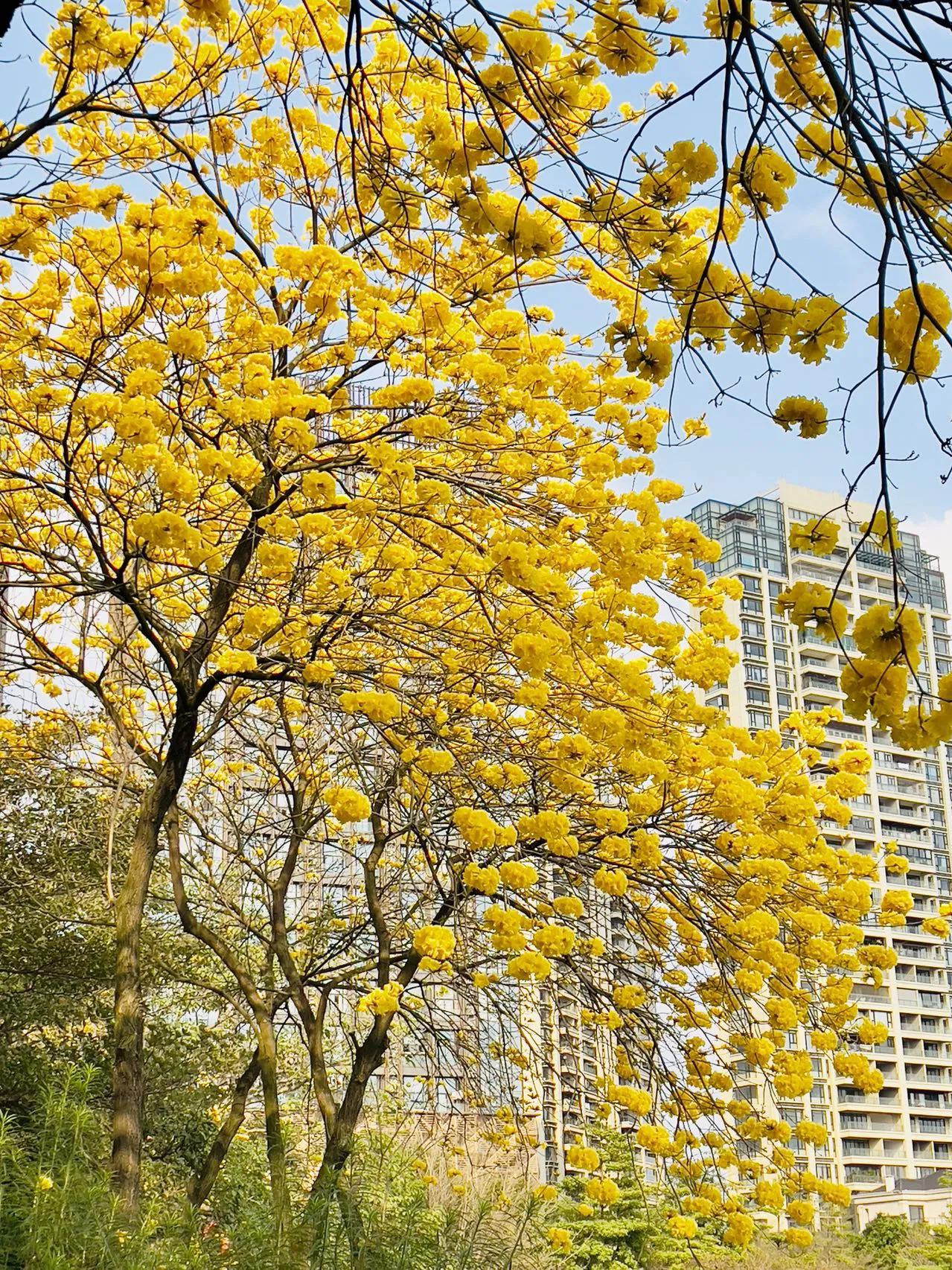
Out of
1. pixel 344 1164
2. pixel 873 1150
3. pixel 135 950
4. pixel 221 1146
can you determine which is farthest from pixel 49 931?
pixel 873 1150

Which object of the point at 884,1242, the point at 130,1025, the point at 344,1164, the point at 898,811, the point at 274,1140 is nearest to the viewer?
the point at 130,1025

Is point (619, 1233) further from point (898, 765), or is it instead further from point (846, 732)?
point (846, 732)

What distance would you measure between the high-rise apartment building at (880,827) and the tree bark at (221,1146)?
130 ft

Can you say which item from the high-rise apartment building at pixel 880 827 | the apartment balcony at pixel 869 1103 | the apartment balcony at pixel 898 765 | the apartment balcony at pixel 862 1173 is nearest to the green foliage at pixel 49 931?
the high-rise apartment building at pixel 880 827

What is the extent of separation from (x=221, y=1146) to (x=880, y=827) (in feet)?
166

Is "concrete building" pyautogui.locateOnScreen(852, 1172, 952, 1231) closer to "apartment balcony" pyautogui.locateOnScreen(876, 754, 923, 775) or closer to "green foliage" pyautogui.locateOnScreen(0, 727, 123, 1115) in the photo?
"apartment balcony" pyautogui.locateOnScreen(876, 754, 923, 775)

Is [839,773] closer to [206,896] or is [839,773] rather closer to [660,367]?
[660,367]

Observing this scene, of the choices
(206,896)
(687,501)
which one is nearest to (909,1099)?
(206,896)

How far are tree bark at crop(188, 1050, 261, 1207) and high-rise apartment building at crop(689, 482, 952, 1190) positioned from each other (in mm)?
39587

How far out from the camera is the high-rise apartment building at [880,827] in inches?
→ 1807

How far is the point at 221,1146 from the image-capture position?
5926 millimetres

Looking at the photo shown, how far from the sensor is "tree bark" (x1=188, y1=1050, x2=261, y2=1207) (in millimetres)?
5664

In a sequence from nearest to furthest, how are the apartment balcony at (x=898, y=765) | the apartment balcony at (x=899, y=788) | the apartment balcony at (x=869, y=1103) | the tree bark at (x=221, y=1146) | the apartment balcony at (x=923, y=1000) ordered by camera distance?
the tree bark at (x=221, y=1146) < the apartment balcony at (x=869, y=1103) < the apartment balcony at (x=923, y=1000) < the apartment balcony at (x=899, y=788) < the apartment balcony at (x=898, y=765)

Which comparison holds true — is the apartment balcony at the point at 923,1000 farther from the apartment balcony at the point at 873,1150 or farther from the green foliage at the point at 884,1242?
the green foliage at the point at 884,1242
